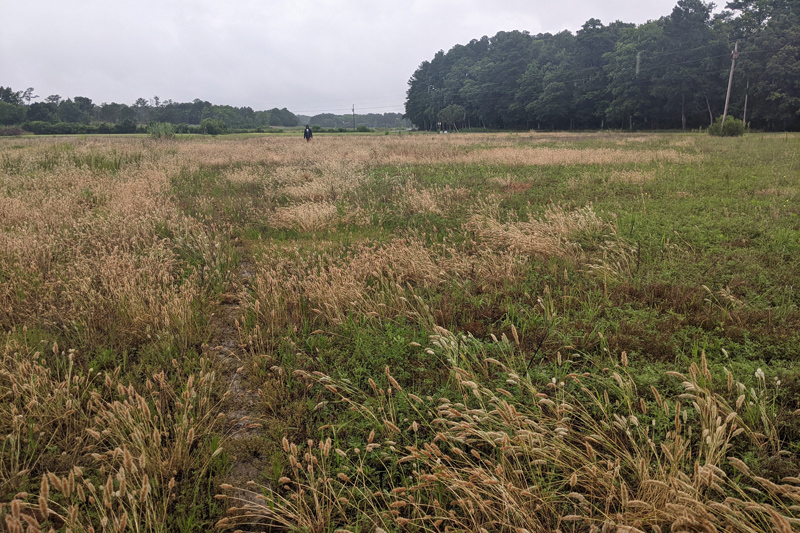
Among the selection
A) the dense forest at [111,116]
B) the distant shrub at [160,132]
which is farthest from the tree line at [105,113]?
the distant shrub at [160,132]

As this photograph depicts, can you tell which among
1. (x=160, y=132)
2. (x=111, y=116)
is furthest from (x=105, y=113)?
(x=160, y=132)

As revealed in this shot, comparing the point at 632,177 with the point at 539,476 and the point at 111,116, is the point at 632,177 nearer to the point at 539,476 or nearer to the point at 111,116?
the point at 539,476

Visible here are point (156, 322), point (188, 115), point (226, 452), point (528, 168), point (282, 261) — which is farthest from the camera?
point (188, 115)

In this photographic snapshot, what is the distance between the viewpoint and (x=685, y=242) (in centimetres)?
670

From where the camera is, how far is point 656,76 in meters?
55.2

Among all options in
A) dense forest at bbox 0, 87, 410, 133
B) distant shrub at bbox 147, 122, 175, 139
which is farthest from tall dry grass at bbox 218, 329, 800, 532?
dense forest at bbox 0, 87, 410, 133

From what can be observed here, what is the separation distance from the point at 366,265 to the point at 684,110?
6550 centimetres

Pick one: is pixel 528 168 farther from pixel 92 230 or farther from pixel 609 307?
pixel 92 230

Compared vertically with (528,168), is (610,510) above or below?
below

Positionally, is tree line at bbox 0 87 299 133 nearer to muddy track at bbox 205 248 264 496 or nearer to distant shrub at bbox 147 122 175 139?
distant shrub at bbox 147 122 175 139

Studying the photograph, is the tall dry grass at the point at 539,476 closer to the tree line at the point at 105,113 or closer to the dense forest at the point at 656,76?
the dense forest at the point at 656,76

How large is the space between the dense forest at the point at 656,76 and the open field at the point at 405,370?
163 feet

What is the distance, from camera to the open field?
93.0 inches

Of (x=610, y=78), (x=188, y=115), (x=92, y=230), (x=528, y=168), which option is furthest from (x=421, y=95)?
(x=92, y=230)
